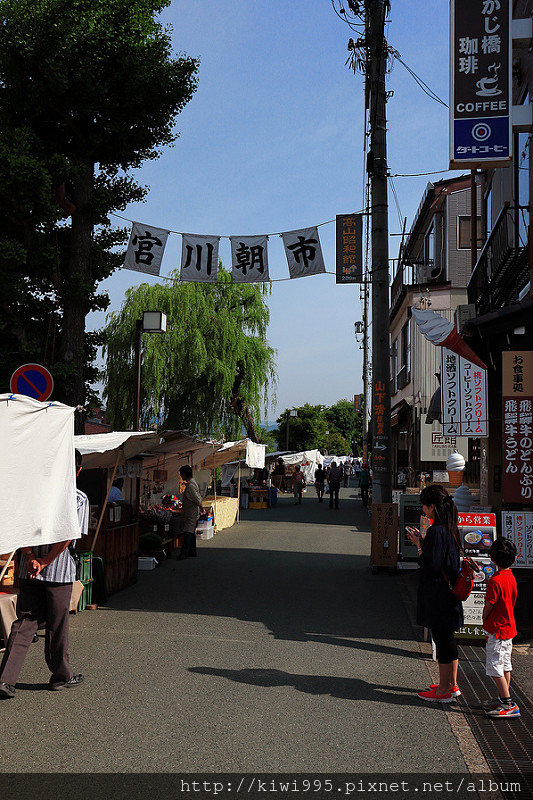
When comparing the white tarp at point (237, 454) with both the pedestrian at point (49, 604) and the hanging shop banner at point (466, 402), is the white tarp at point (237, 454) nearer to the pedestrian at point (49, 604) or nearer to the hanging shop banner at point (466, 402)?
the hanging shop banner at point (466, 402)

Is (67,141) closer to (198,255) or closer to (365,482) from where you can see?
(198,255)

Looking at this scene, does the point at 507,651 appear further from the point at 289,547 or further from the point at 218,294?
the point at 218,294

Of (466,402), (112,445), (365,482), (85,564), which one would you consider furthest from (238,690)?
(365,482)

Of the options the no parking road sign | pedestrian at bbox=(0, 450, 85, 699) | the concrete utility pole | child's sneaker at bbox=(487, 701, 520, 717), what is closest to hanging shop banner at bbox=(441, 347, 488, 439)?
the concrete utility pole

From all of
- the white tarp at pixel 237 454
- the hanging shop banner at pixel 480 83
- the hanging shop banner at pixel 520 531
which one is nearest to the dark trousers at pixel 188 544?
the white tarp at pixel 237 454

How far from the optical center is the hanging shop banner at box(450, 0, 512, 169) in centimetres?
922

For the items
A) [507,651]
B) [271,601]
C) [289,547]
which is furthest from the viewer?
[289,547]

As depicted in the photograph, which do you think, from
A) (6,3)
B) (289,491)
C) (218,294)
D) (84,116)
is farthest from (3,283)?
(289,491)

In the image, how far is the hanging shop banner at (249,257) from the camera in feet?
48.7

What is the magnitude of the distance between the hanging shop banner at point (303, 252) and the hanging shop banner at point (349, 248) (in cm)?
42

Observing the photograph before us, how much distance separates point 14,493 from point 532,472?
5.79 m

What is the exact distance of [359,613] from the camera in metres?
9.83

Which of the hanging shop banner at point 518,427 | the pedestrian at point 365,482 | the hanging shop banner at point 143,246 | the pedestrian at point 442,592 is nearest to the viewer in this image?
the pedestrian at point 442,592

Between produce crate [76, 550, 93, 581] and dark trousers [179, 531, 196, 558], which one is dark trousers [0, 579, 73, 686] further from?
dark trousers [179, 531, 196, 558]
